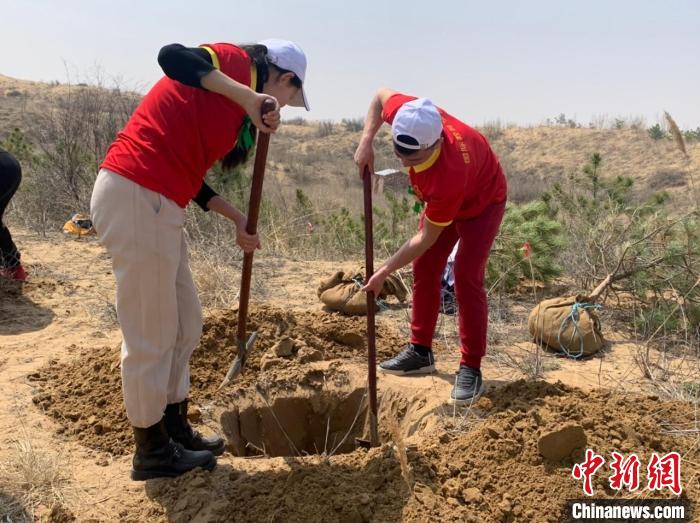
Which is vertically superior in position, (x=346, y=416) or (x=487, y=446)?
(x=487, y=446)

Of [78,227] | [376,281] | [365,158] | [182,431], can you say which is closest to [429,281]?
[376,281]

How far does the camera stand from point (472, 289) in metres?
3.43

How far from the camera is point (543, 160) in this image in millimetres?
24344

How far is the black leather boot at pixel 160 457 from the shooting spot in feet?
8.43

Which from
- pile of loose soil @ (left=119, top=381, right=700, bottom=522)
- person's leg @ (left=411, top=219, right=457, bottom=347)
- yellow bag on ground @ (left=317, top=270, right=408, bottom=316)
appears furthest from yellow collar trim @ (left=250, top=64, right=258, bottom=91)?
yellow bag on ground @ (left=317, top=270, right=408, bottom=316)

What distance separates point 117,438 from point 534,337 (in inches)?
118

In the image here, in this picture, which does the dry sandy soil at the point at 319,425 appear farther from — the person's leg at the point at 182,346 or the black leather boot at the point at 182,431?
the person's leg at the point at 182,346

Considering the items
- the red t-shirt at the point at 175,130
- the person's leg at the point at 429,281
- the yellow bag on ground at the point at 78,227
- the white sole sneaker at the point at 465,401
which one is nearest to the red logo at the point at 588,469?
the white sole sneaker at the point at 465,401

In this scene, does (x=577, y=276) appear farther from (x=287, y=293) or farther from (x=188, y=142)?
(x=188, y=142)

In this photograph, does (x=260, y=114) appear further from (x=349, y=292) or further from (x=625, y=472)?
(x=349, y=292)

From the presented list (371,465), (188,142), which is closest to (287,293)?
(371,465)

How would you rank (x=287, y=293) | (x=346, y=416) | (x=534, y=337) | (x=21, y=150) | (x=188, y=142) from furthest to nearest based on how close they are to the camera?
(x=21, y=150) < (x=287, y=293) < (x=534, y=337) < (x=346, y=416) < (x=188, y=142)

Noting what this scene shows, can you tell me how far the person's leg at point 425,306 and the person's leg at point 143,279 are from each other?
1690 mm

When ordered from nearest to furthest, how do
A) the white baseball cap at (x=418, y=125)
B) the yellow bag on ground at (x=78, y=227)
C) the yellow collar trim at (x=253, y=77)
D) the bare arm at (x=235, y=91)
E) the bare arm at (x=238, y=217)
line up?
1. the bare arm at (x=235, y=91)
2. the yellow collar trim at (x=253, y=77)
3. the bare arm at (x=238, y=217)
4. the white baseball cap at (x=418, y=125)
5. the yellow bag on ground at (x=78, y=227)
